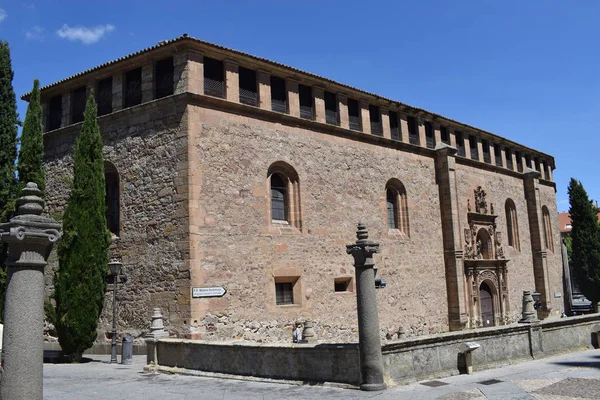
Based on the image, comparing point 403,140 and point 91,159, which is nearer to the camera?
point 91,159

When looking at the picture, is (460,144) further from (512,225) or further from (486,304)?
(486,304)

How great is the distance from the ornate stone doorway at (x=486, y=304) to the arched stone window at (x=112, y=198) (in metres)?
16.0

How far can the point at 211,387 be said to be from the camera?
33.8ft

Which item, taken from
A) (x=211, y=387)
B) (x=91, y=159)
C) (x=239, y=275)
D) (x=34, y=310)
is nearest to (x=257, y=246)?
(x=239, y=275)

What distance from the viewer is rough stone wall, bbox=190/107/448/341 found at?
1565cm

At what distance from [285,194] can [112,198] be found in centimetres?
552

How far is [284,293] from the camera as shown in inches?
681

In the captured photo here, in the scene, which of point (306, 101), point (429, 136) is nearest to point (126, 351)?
point (306, 101)

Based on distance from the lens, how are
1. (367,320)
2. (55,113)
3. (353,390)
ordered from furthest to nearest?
1. (55,113)
2. (367,320)
3. (353,390)

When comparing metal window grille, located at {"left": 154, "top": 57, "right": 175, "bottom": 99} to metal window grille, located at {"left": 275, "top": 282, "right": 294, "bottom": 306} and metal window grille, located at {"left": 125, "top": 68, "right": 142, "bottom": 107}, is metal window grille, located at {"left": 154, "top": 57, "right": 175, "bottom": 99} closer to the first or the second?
metal window grille, located at {"left": 125, "top": 68, "right": 142, "bottom": 107}

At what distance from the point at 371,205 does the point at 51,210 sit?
11.2 meters

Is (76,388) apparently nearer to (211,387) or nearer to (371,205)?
(211,387)

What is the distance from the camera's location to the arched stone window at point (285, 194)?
17.9 metres

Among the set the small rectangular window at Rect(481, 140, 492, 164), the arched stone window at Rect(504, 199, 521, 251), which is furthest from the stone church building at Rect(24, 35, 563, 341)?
the arched stone window at Rect(504, 199, 521, 251)
